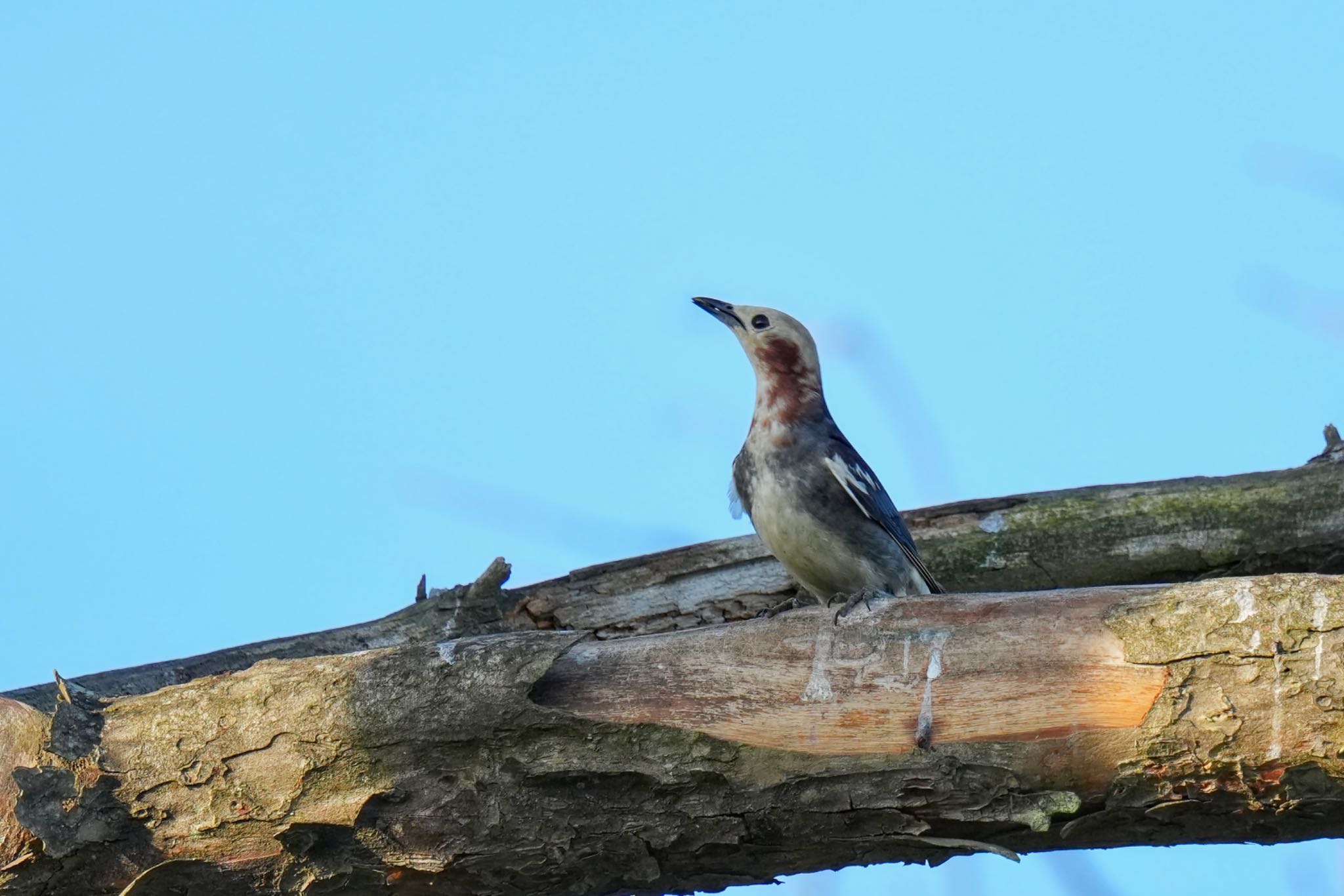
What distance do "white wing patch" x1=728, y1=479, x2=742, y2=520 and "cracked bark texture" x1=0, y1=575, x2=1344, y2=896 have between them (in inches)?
95.9

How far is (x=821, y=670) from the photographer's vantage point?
167 inches

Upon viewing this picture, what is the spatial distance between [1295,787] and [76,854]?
3572 mm

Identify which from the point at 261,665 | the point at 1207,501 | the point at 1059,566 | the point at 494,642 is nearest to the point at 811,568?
the point at 1059,566

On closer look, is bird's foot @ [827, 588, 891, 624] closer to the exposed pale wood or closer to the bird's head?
the exposed pale wood

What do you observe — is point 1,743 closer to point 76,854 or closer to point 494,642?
point 76,854

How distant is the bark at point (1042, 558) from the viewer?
5.99m

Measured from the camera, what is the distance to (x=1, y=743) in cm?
441

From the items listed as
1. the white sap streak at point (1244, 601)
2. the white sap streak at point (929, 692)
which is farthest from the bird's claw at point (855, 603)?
the white sap streak at point (1244, 601)

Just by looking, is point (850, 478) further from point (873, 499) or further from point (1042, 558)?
point (1042, 558)

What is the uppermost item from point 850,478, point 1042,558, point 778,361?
point 778,361

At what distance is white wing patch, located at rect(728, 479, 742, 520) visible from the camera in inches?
270

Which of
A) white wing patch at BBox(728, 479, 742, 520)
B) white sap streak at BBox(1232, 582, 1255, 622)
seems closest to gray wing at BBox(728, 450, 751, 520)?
white wing patch at BBox(728, 479, 742, 520)

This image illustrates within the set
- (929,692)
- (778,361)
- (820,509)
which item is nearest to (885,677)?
(929,692)

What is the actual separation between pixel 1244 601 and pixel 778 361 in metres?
3.66
